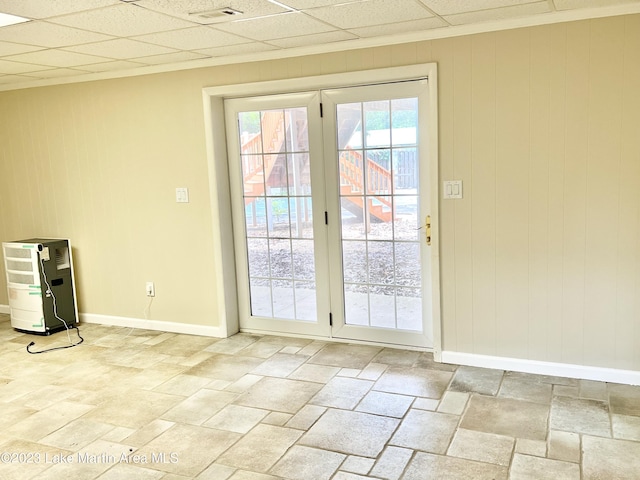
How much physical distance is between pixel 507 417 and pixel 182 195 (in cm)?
297

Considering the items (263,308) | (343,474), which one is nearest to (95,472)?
(343,474)

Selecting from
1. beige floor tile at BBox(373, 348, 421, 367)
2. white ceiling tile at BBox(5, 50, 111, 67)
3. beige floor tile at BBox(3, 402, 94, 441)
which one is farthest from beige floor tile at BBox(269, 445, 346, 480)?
white ceiling tile at BBox(5, 50, 111, 67)

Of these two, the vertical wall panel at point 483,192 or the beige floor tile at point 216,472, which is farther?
the vertical wall panel at point 483,192

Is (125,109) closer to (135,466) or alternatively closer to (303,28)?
(303,28)

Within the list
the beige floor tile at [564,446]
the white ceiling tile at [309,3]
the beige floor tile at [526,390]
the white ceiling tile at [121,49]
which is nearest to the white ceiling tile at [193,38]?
the white ceiling tile at [121,49]

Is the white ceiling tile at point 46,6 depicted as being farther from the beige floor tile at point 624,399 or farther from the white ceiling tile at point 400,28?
the beige floor tile at point 624,399

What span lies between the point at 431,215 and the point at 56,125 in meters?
3.43

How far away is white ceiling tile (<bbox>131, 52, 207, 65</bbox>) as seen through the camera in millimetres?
4152

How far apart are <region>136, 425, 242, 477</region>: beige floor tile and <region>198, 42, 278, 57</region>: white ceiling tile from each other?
2474 mm

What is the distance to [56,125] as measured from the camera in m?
5.12

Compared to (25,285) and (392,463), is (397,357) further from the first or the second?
(25,285)

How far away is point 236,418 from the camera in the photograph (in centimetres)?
330

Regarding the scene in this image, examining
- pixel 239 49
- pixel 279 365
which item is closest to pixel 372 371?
pixel 279 365

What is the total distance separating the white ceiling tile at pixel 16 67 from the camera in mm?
4164
